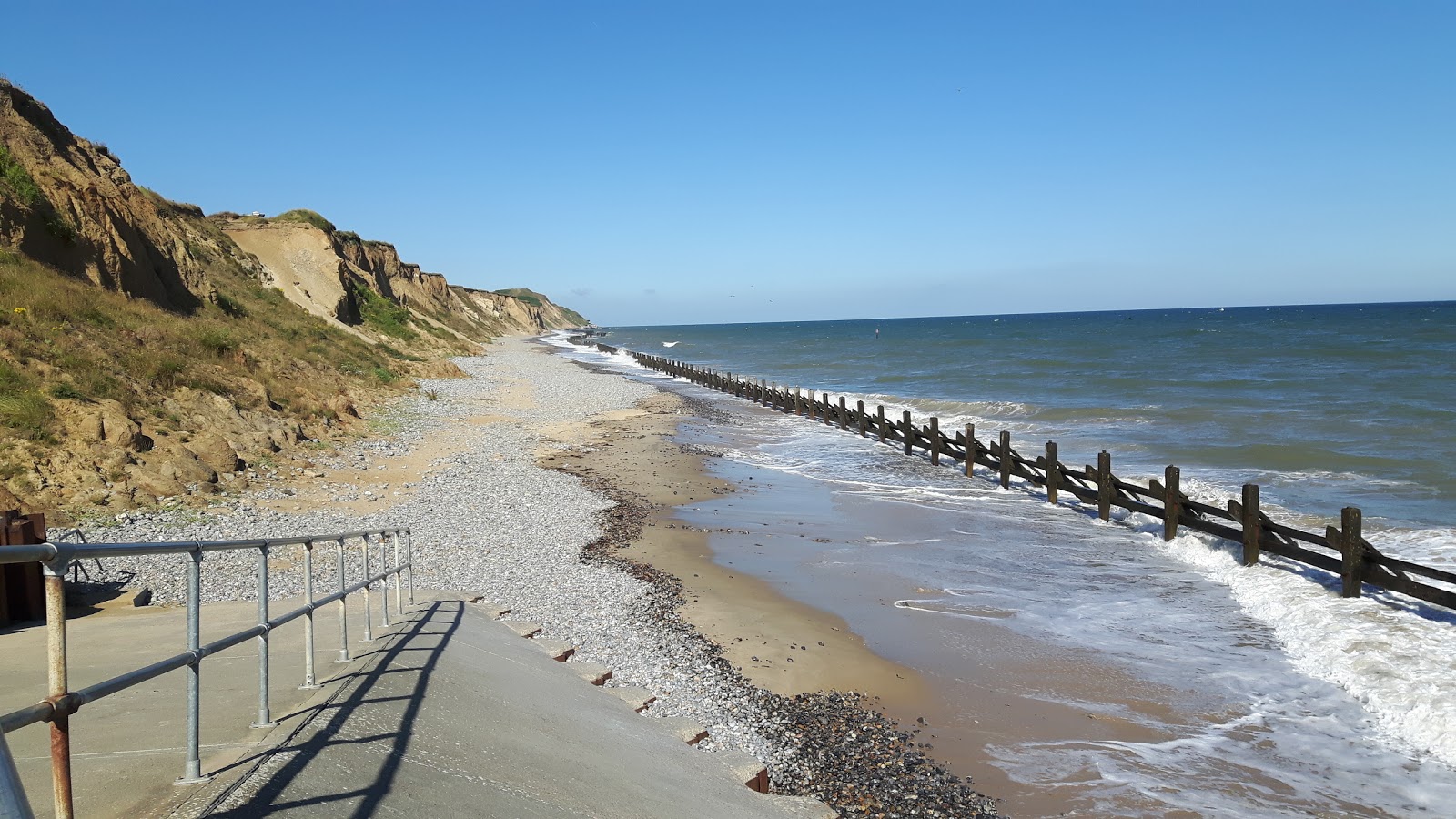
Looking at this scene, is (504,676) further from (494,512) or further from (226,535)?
(494,512)

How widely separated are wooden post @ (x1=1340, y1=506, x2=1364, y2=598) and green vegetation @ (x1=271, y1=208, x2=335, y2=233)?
52496mm

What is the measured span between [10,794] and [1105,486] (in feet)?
60.5

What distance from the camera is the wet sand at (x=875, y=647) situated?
26.6 ft

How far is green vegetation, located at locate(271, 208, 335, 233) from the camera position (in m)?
52.6

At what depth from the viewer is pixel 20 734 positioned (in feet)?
14.6

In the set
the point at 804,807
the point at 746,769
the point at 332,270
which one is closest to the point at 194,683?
the point at 746,769

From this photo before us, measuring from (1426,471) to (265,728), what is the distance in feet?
82.6

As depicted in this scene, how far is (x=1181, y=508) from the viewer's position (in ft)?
51.7

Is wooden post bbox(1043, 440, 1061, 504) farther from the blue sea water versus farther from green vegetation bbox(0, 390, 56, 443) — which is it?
green vegetation bbox(0, 390, 56, 443)

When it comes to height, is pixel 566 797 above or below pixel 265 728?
below

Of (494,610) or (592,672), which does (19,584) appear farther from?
(592,672)

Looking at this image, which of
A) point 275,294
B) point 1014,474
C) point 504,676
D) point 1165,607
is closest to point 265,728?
point 504,676

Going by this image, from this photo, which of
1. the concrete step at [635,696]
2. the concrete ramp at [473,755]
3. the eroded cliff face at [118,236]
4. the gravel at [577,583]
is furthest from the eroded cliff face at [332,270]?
the concrete ramp at [473,755]

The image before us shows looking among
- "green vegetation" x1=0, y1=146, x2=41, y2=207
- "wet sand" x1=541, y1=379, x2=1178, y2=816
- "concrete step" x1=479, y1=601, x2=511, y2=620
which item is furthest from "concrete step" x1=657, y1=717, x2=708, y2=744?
"green vegetation" x1=0, y1=146, x2=41, y2=207
